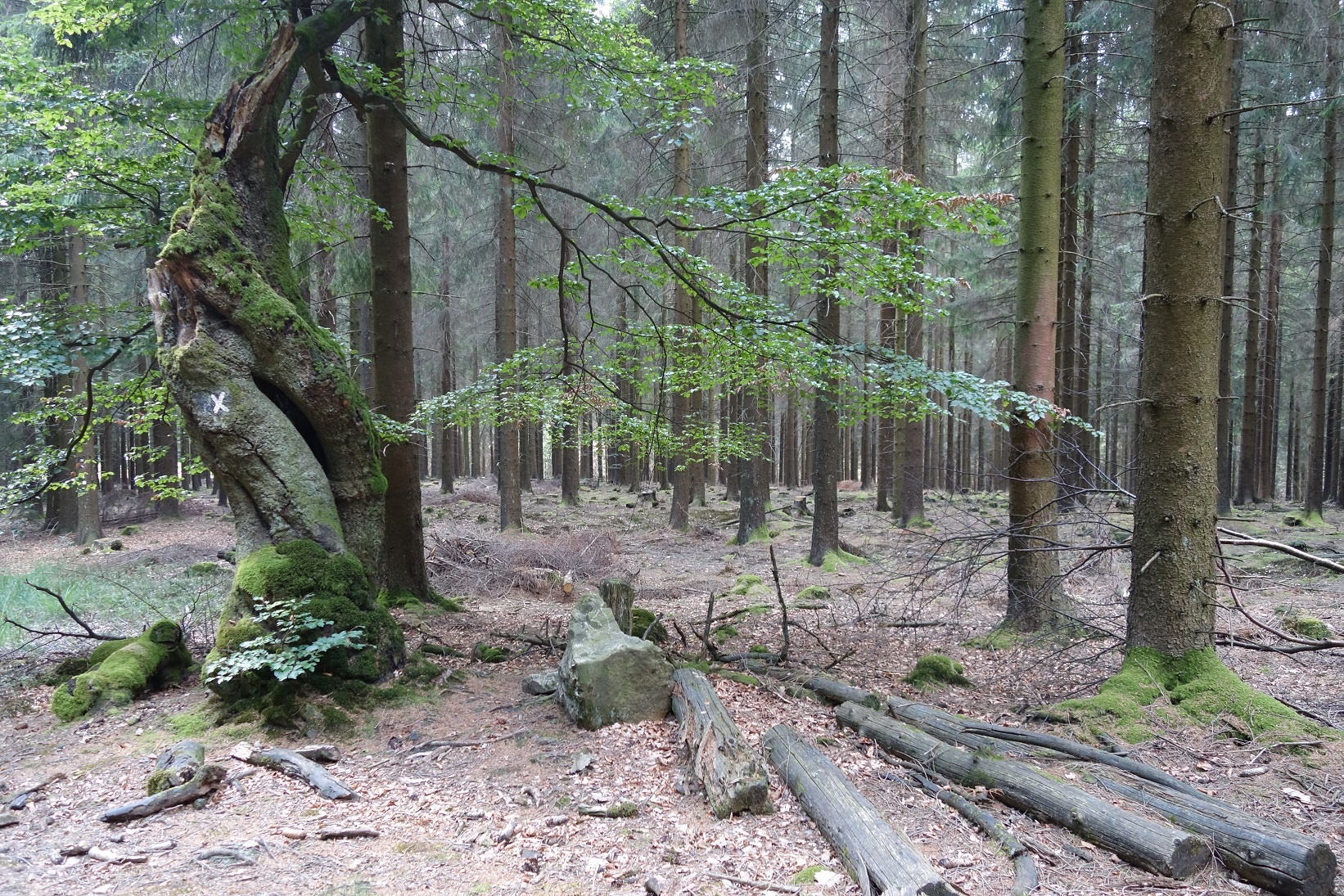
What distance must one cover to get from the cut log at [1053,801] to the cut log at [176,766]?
165 inches

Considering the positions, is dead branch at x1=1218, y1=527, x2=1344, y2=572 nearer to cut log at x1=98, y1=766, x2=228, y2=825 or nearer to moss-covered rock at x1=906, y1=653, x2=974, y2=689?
moss-covered rock at x1=906, y1=653, x2=974, y2=689

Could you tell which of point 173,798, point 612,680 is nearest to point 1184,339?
Answer: point 612,680

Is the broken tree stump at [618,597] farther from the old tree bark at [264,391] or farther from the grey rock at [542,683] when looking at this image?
the old tree bark at [264,391]

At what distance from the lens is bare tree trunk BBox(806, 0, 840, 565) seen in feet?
37.0

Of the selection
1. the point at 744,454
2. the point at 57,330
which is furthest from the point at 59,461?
the point at 744,454

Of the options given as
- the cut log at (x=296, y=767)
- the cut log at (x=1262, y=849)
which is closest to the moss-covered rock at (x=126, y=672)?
the cut log at (x=296, y=767)

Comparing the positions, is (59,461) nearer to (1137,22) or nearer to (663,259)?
(663,259)

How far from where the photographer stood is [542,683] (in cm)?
568

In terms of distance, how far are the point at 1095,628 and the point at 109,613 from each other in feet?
37.1

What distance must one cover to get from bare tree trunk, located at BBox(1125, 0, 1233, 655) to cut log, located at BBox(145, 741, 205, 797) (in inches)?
249

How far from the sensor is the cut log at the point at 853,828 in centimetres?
288

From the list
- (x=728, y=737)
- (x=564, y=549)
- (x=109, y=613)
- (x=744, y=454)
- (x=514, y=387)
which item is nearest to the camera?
(x=728, y=737)

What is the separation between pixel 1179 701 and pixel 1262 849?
192 centimetres

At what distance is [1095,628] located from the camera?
17.4ft
